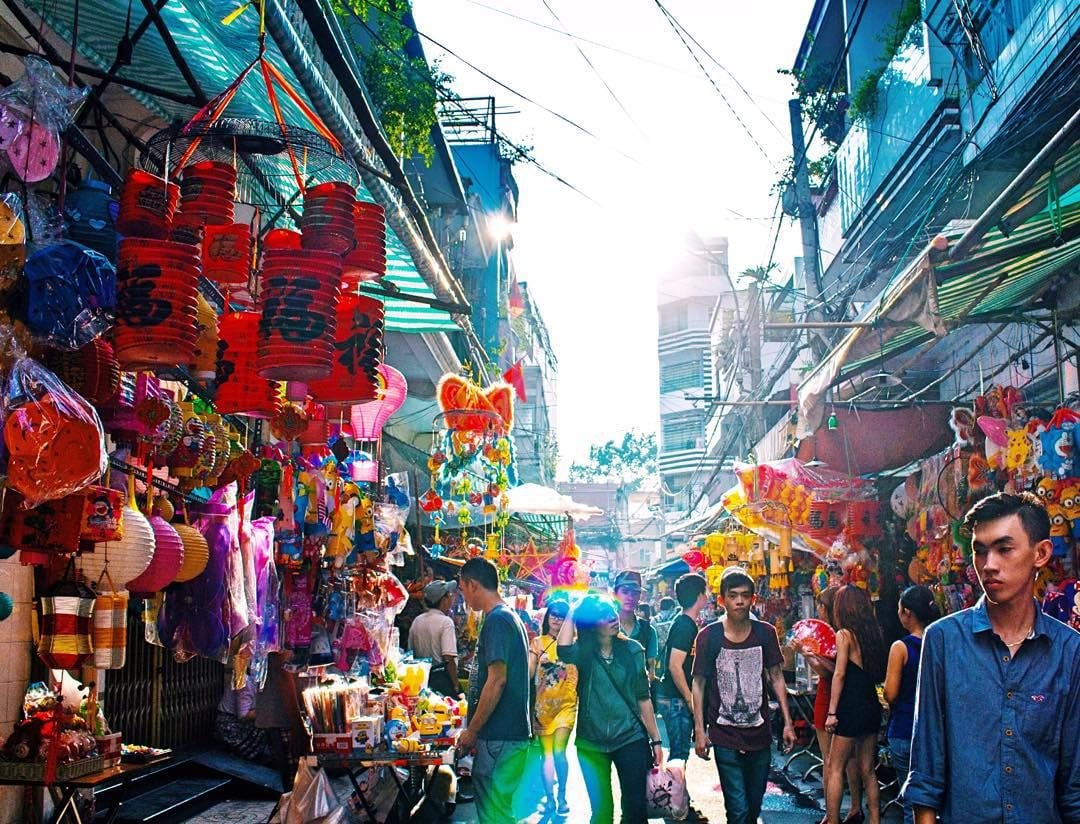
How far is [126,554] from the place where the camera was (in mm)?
5270

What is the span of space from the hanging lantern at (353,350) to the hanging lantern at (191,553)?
1321mm

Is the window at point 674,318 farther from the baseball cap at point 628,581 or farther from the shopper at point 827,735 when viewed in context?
the shopper at point 827,735

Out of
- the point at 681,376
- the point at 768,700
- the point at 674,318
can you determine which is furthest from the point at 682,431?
the point at 768,700

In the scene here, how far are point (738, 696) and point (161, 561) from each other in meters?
3.87

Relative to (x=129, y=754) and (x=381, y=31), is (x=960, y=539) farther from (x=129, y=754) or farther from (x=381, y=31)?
(x=381, y=31)

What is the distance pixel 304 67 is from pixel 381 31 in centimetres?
975

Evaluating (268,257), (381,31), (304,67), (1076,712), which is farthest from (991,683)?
(381,31)

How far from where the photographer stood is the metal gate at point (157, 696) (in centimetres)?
785

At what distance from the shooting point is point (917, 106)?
15.6 meters

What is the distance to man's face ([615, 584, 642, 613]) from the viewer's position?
37.6 ft

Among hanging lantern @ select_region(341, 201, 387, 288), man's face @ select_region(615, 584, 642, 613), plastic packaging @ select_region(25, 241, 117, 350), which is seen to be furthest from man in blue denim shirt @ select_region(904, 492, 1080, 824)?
man's face @ select_region(615, 584, 642, 613)

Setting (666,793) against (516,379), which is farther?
(516,379)

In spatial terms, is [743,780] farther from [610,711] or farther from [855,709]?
[855,709]

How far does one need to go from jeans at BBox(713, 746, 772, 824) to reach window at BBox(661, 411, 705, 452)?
61.8m
